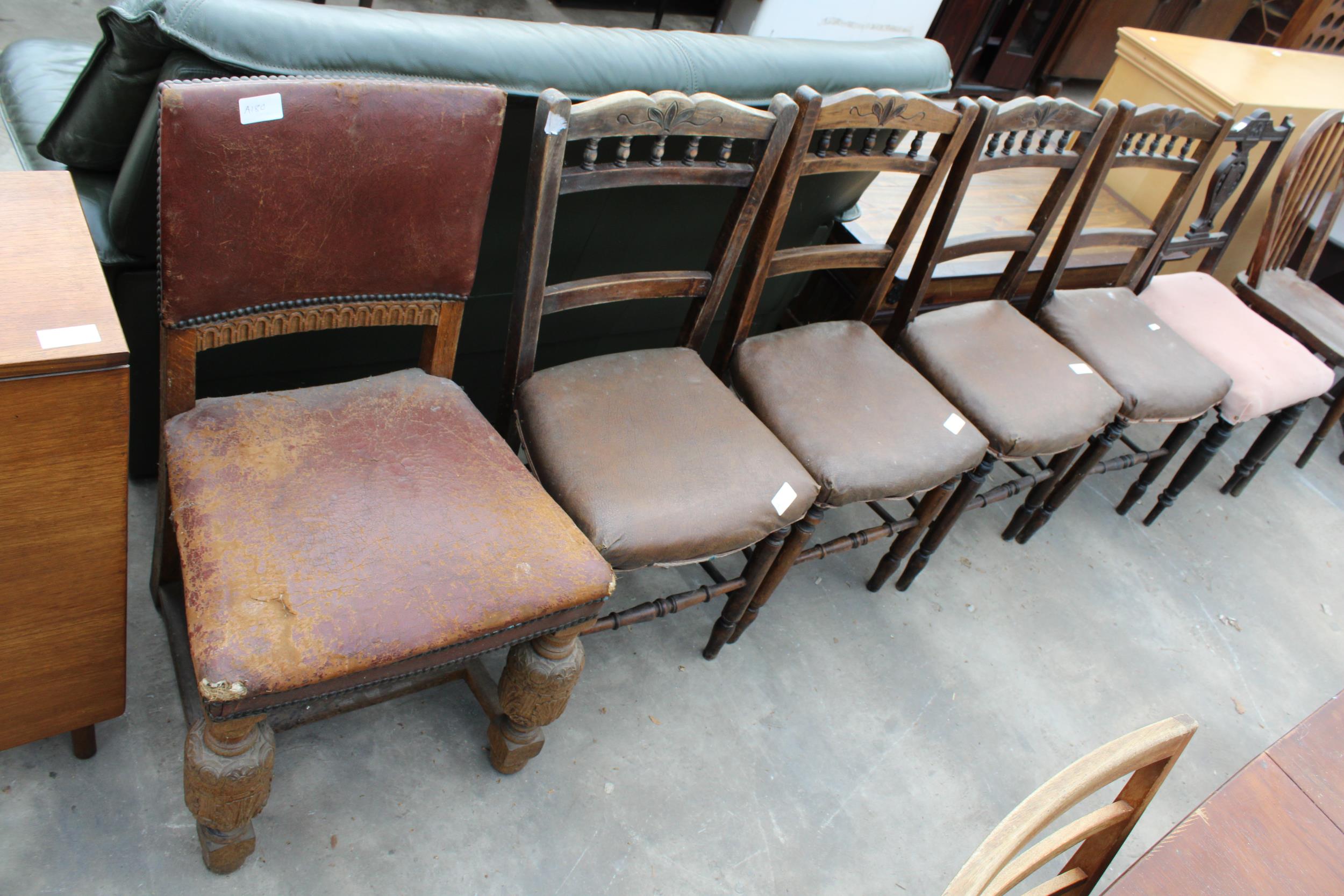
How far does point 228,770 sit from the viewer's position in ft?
3.70

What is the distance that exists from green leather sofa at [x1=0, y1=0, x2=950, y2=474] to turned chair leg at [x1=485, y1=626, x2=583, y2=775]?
0.72 metres

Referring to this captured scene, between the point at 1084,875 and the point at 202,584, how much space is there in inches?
41.2

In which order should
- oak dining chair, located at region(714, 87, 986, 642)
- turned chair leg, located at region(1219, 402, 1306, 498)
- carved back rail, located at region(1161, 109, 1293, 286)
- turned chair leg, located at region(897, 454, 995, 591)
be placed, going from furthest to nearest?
turned chair leg, located at region(1219, 402, 1306, 498), carved back rail, located at region(1161, 109, 1293, 286), turned chair leg, located at region(897, 454, 995, 591), oak dining chair, located at region(714, 87, 986, 642)

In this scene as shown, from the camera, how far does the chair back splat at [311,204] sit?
110 centimetres

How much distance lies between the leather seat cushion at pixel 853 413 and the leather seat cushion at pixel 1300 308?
58.8 inches

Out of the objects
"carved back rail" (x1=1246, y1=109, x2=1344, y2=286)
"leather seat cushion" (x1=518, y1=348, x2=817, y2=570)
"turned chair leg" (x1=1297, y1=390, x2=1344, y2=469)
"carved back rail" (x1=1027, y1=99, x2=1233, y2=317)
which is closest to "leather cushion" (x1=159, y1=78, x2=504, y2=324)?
"leather seat cushion" (x1=518, y1=348, x2=817, y2=570)

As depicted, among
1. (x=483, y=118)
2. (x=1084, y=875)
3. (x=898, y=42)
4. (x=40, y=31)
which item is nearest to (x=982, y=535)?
(x=898, y=42)

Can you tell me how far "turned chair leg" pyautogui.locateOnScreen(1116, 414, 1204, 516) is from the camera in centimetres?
239

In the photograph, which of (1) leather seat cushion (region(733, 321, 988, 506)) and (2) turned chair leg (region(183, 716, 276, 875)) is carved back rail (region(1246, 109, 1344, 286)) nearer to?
(1) leather seat cushion (region(733, 321, 988, 506))

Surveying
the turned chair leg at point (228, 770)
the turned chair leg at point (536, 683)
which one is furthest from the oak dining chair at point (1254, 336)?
the turned chair leg at point (228, 770)

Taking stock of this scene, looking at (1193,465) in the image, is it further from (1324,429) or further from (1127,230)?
(1324,429)

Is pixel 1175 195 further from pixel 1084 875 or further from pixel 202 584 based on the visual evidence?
pixel 202 584

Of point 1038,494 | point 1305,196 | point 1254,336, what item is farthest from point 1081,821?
point 1305,196

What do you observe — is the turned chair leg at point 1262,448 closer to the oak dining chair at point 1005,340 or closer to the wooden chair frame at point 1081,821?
the oak dining chair at point 1005,340
